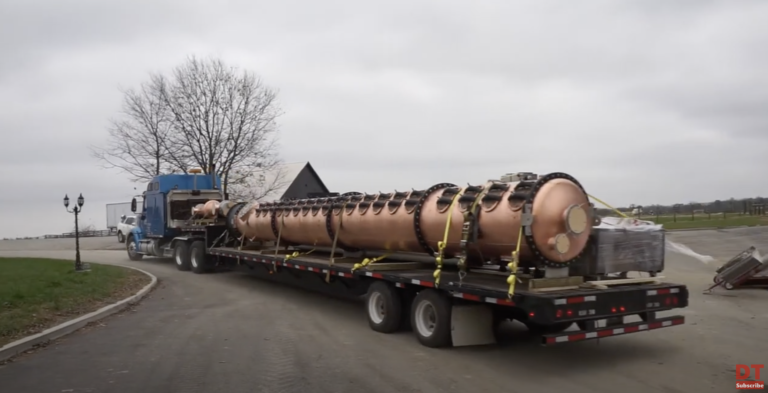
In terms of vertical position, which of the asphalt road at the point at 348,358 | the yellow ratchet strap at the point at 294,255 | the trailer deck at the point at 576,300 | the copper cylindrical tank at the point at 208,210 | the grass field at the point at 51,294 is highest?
the copper cylindrical tank at the point at 208,210

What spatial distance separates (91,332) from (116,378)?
348 centimetres

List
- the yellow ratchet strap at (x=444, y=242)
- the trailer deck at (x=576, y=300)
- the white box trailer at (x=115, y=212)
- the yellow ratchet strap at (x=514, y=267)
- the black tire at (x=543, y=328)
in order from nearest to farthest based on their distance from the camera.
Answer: the trailer deck at (x=576, y=300)
the yellow ratchet strap at (x=514, y=267)
the black tire at (x=543, y=328)
the yellow ratchet strap at (x=444, y=242)
the white box trailer at (x=115, y=212)

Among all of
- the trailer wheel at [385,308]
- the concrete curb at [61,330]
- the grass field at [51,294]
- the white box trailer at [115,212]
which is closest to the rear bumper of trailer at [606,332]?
the trailer wheel at [385,308]

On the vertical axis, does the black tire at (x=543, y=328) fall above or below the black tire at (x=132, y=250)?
below

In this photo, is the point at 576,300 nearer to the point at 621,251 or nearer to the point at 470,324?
the point at 621,251

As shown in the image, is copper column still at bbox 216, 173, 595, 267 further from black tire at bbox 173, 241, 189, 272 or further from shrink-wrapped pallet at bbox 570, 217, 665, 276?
black tire at bbox 173, 241, 189, 272

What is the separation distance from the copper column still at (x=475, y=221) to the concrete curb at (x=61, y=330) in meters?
3.94

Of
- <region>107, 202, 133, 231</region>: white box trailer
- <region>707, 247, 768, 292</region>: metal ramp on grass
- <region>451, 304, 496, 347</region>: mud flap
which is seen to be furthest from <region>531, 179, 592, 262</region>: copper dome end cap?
<region>107, 202, 133, 231</region>: white box trailer

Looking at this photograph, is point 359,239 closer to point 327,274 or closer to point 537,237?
point 327,274

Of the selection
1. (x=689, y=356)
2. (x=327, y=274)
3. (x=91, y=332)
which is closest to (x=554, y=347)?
(x=689, y=356)

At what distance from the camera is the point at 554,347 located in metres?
8.52

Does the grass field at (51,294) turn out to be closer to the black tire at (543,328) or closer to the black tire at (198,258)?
the black tire at (198,258)

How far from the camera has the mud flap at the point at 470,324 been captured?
8125 millimetres

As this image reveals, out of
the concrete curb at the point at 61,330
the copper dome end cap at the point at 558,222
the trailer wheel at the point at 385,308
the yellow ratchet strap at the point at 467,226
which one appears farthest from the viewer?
the trailer wheel at the point at 385,308
